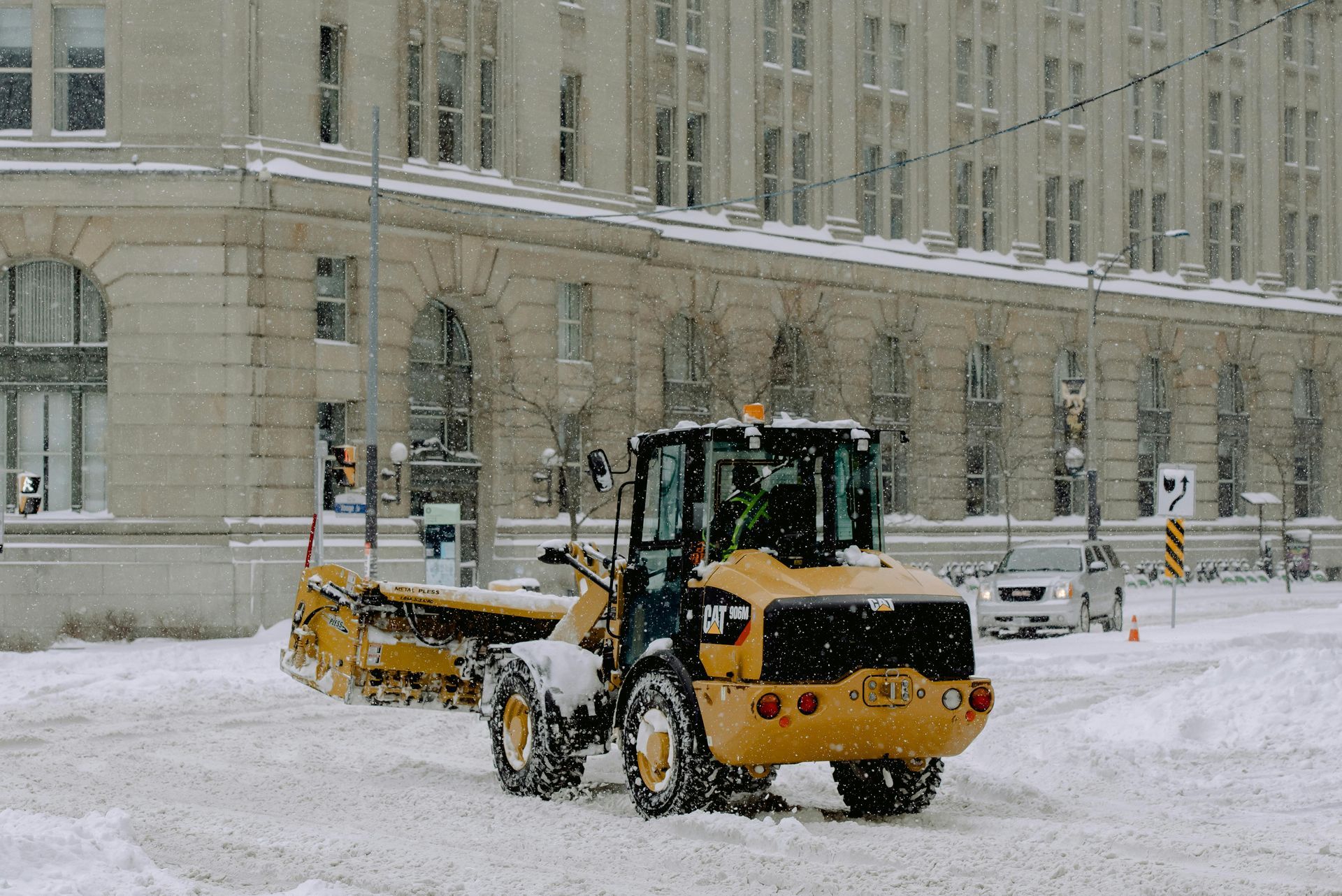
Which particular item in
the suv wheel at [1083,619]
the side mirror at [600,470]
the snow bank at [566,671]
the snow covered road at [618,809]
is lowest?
the suv wheel at [1083,619]

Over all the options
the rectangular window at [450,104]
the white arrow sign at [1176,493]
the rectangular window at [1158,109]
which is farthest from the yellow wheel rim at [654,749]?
the rectangular window at [1158,109]

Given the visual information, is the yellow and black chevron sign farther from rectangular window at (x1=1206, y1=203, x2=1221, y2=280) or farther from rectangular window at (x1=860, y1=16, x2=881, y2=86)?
rectangular window at (x1=1206, y1=203, x2=1221, y2=280)

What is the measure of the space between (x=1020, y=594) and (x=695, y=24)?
18.1 metres

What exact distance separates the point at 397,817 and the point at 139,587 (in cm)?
2156

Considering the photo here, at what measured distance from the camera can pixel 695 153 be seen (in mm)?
42469

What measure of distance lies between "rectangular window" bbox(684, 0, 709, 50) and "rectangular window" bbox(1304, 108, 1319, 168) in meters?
26.0

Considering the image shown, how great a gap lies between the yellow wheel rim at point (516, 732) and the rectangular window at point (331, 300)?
22681 millimetres

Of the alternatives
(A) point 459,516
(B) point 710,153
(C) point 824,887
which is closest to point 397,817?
(C) point 824,887

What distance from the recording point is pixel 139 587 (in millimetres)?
31719

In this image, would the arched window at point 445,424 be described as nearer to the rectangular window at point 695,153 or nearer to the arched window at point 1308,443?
the rectangular window at point 695,153

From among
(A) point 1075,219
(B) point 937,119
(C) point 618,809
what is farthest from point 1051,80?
(C) point 618,809

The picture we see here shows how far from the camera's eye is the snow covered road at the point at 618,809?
9.29 m

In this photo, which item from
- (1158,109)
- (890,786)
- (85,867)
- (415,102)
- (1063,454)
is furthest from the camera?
(1158,109)

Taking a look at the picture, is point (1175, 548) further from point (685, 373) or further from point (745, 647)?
point (745, 647)
